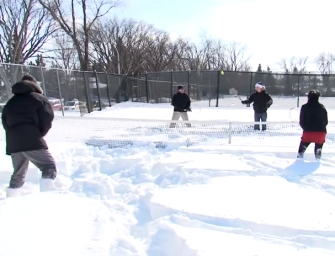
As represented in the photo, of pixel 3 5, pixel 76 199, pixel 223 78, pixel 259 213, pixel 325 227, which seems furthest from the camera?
pixel 3 5

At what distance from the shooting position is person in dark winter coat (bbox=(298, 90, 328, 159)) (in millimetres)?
5406

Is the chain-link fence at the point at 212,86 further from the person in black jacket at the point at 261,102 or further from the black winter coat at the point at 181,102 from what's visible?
the person in black jacket at the point at 261,102

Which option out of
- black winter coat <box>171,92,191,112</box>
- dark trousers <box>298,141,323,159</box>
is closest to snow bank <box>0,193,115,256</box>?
dark trousers <box>298,141,323,159</box>

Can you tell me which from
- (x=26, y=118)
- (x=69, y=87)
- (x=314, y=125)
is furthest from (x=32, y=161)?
(x=69, y=87)

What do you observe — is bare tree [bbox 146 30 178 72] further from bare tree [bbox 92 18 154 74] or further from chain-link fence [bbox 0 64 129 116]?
chain-link fence [bbox 0 64 129 116]

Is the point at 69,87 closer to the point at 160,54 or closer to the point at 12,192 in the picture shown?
the point at 12,192

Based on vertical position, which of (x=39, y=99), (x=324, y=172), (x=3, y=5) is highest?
(x=3, y=5)

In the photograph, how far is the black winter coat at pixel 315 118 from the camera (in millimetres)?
5418

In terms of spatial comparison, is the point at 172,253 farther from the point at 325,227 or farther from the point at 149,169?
the point at 149,169

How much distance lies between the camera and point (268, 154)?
221 inches

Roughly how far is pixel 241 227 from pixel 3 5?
26695 mm

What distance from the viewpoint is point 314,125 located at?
5.42 metres

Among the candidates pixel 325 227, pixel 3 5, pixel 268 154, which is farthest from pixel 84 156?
pixel 3 5

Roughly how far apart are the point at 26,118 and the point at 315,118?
187 inches
